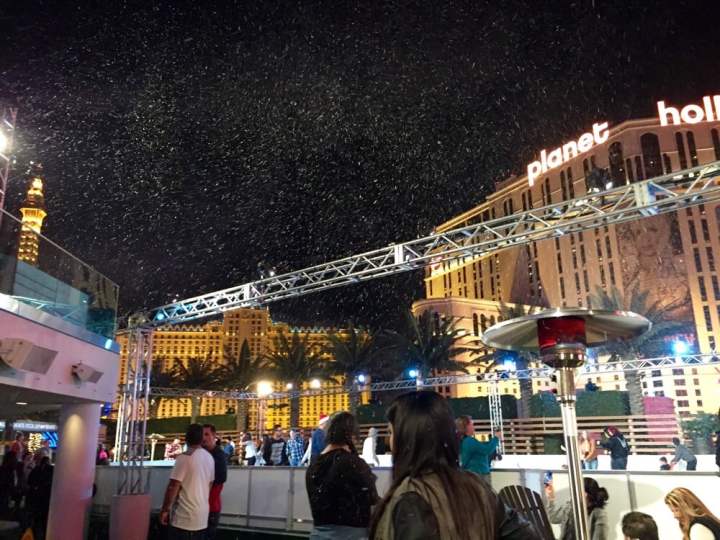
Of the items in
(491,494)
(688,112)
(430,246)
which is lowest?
(491,494)

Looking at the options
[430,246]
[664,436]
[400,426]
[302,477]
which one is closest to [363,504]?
[400,426]

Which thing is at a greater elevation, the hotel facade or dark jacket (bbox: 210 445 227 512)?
the hotel facade

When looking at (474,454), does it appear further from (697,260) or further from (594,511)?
(697,260)

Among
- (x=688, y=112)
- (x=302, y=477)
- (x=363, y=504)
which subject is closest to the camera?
(x=363, y=504)

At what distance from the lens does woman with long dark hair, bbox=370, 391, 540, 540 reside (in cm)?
150

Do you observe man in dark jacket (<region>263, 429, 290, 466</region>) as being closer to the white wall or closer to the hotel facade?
the white wall

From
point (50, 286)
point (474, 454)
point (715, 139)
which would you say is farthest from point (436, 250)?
point (715, 139)

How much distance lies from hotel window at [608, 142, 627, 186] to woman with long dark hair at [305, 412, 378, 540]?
2558 inches

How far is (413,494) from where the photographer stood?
5.03 feet

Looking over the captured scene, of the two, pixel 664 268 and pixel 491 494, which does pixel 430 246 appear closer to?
pixel 491 494

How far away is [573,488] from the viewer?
3.17 m

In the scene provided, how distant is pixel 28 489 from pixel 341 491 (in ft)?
35.8

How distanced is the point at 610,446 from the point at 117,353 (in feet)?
35.8

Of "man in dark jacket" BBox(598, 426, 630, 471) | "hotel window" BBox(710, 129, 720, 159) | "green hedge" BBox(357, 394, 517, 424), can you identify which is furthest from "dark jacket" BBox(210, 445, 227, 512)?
"hotel window" BBox(710, 129, 720, 159)
